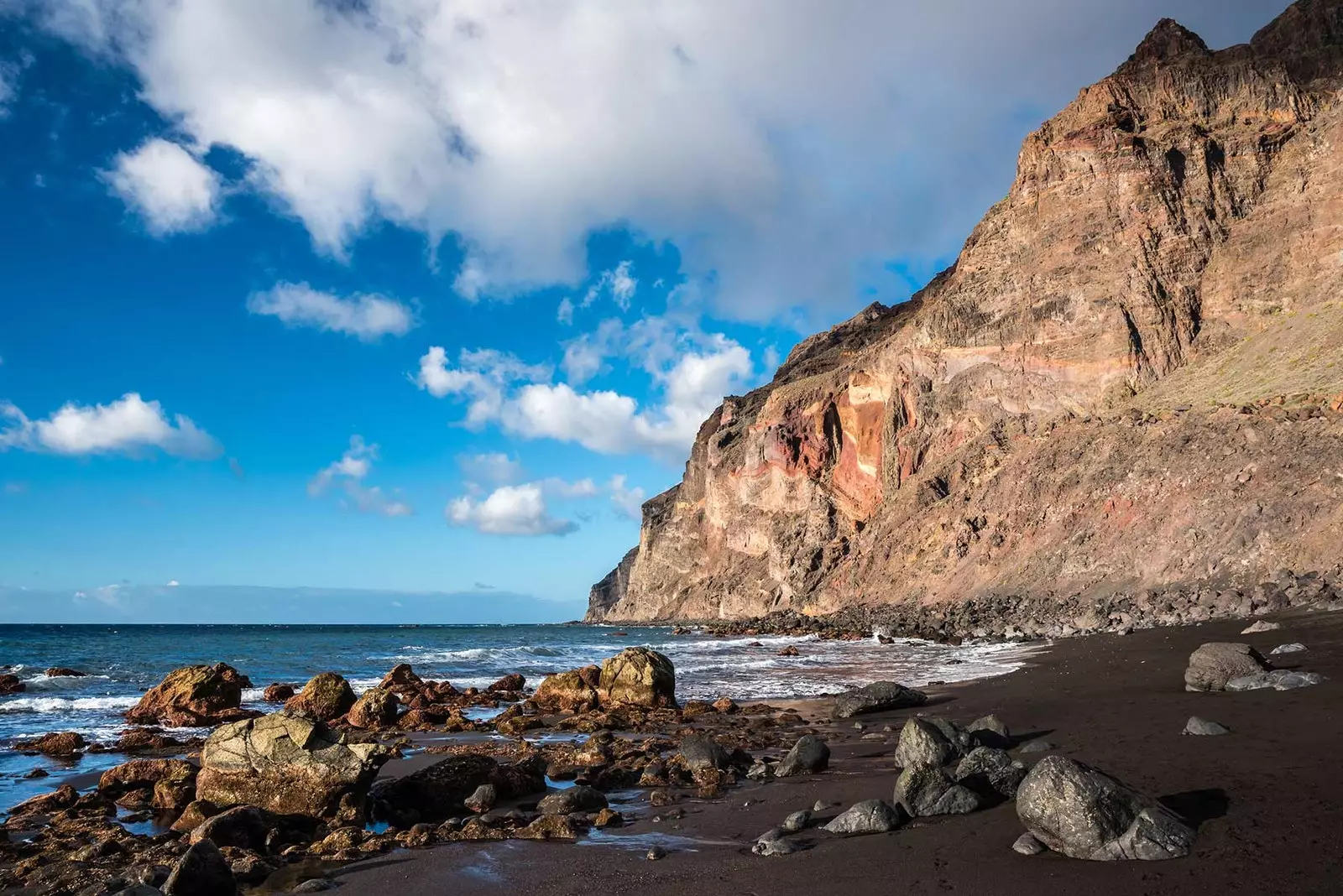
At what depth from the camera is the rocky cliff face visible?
3700cm

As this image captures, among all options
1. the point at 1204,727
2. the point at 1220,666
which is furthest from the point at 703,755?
the point at 1220,666

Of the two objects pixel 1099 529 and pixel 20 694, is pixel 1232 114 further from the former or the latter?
pixel 20 694

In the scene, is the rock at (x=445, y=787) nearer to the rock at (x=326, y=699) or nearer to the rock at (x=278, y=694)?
the rock at (x=326, y=699)

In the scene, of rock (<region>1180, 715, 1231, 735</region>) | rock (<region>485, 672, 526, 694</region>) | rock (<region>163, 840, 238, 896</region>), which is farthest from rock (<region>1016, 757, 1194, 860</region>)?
rock (<region>485, 672, 526, 694</region>)

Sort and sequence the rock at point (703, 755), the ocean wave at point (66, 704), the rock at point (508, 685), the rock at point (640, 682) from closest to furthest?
the rock at point (703, 755)
the rock at point (640, 682)
the ocean wave at point (66, 704)
the rock at point (508, 685)

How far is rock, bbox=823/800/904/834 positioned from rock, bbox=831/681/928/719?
864 centimetres

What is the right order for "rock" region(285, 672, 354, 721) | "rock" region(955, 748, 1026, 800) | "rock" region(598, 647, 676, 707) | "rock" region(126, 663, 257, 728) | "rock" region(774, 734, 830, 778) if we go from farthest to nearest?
"rock" region(598, 647, 676, 707) → "rock" region(285, 672, 354, 721) → "rock" region(126, 663, 257, 728) → "rock" region(774, 734, 830, 778) → "rock" region(955, 748, 1026, 800)

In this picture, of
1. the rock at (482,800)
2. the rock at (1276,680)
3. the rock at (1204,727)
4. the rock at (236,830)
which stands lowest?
the rock at (482,800)

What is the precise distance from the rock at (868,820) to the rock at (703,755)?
3596 millimetres

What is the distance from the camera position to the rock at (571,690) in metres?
21.0

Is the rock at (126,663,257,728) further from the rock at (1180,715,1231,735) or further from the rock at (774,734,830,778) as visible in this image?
the rock at (1180,715,1231,735)

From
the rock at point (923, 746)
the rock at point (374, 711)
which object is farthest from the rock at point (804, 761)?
the rock at point (374, 711)

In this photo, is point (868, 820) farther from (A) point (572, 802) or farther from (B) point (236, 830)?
(B) point (236, 830)

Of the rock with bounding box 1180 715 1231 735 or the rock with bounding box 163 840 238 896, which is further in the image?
the rock with bounding box 1180 715 1231 735
